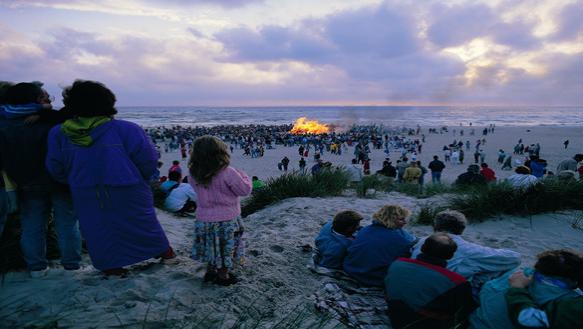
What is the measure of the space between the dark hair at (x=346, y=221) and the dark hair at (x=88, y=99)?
2.32m

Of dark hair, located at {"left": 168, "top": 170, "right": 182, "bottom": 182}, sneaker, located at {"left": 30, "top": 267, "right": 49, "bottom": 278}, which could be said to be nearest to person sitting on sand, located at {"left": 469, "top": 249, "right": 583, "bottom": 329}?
sneaker, located at {"left": 30, "top": 267, "right": 49, "bottom": 278}

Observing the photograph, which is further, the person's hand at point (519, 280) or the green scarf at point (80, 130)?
the green scarf at point (80, 130)

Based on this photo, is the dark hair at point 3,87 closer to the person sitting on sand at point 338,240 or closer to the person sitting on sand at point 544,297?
the person sitting on sand at point 338,240

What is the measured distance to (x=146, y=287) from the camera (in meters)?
3.05

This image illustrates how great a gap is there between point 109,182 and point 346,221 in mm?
2212

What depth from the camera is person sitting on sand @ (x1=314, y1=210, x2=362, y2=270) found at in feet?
12.4

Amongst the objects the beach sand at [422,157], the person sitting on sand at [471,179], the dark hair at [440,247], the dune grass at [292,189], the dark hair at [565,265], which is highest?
the dark hair at [565,265]

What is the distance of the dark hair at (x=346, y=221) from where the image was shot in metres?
3.81

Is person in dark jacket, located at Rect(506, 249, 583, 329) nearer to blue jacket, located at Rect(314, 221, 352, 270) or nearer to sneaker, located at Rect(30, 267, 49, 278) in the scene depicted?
blue jacket, located at Rect(314, 221, 352, 270)

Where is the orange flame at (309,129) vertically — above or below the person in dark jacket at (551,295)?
below

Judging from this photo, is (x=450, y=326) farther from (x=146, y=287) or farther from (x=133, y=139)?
(x=133, y=139)

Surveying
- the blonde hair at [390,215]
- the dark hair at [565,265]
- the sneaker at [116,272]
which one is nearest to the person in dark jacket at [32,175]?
the sneaker at [116,272]

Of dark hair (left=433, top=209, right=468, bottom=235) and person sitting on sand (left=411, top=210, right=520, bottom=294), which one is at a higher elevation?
dark hair (left=433, top=209, right=468, bottom=235)

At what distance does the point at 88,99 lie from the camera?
2.86 m
